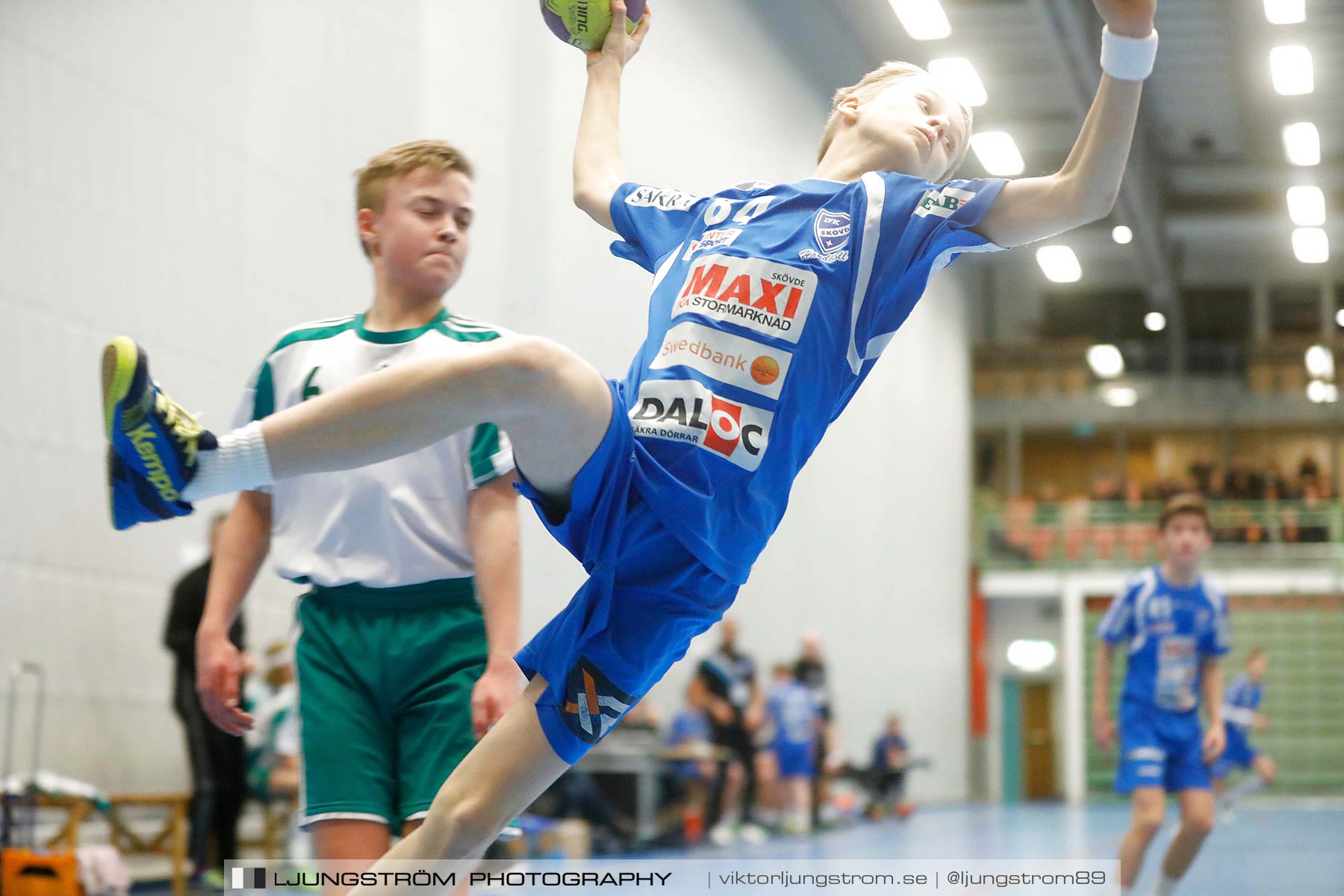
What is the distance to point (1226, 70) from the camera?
2038 cm

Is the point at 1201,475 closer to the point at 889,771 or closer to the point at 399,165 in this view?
the point at 889,771

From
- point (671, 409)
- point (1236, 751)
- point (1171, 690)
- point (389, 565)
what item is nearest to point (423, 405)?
point (671, 409)

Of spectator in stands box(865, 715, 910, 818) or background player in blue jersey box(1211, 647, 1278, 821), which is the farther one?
spectator in stands box(865, 715, 910, 818)

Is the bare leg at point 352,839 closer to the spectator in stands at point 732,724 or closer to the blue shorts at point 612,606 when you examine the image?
the blue shorts at point 612,606

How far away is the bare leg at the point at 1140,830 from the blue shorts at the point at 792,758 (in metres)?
9.22

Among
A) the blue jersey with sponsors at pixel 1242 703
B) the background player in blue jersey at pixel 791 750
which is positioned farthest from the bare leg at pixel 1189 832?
the blue jersey with sponsors at pixel 1242 703

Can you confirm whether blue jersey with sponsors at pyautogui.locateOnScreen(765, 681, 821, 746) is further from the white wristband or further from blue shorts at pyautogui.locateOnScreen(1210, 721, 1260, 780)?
the white wristband

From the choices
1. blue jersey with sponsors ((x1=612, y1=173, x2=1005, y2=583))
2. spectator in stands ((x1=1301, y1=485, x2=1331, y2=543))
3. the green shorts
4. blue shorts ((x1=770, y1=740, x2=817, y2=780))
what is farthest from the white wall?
spectator in stands ((x1=1301, y1=485, x2=1331, y2=543))

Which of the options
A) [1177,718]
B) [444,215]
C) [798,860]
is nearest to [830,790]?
[798,860]

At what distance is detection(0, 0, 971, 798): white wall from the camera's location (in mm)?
8430

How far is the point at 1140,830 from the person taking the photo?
20.1 ft

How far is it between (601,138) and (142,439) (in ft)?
4.80

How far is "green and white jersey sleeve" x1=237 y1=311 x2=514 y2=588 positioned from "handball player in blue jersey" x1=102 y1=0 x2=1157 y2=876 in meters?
0.41

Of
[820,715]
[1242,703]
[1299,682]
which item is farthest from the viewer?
[1299,682]
